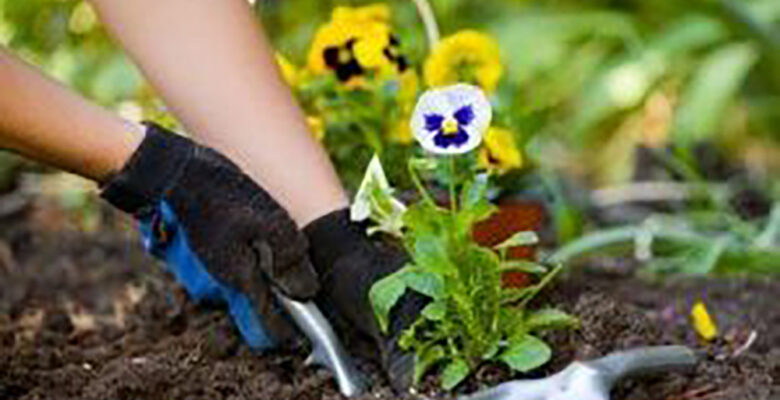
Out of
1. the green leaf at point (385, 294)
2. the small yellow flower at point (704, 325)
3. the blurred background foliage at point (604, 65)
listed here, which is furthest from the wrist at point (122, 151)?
the blurred background foliage at point (604, 65)

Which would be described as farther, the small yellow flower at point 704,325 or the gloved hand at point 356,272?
the small yellow flower at point 704,325

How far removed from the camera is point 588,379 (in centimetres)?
170

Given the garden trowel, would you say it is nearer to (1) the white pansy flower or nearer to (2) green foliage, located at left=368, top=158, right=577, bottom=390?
(2) green foliage, located at left=368, top=158, right=577, bottom=390

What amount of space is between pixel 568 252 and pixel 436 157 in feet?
2.19

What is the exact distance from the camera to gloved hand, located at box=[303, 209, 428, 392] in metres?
1.83

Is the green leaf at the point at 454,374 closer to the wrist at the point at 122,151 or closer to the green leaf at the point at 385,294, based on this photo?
the green leaf at the point at 385,294

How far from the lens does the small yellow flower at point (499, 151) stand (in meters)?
2.23

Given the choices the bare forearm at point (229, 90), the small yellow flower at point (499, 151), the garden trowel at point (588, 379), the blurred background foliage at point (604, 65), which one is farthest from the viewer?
the blurred background foliage at point (604, 65)

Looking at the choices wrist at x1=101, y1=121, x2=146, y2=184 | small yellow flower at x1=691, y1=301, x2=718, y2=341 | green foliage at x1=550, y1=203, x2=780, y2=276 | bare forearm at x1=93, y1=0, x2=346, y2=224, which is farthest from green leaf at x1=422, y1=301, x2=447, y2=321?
green foliage at x1=550, y1=203, x2=780, y2=276


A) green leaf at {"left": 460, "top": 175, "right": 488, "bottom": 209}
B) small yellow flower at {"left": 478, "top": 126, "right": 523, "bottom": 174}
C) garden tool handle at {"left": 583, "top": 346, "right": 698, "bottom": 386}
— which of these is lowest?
garden tool handle at {"left": 583, "top": 346, "right": 698, "bottom": 386}

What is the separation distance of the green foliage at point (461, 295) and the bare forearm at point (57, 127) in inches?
12.4

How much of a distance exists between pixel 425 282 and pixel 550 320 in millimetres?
140

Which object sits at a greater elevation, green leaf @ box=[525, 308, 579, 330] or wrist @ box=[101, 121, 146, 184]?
wrist @ box=[101, 121, 146, 184]

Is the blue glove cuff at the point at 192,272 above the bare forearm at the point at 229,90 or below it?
below
